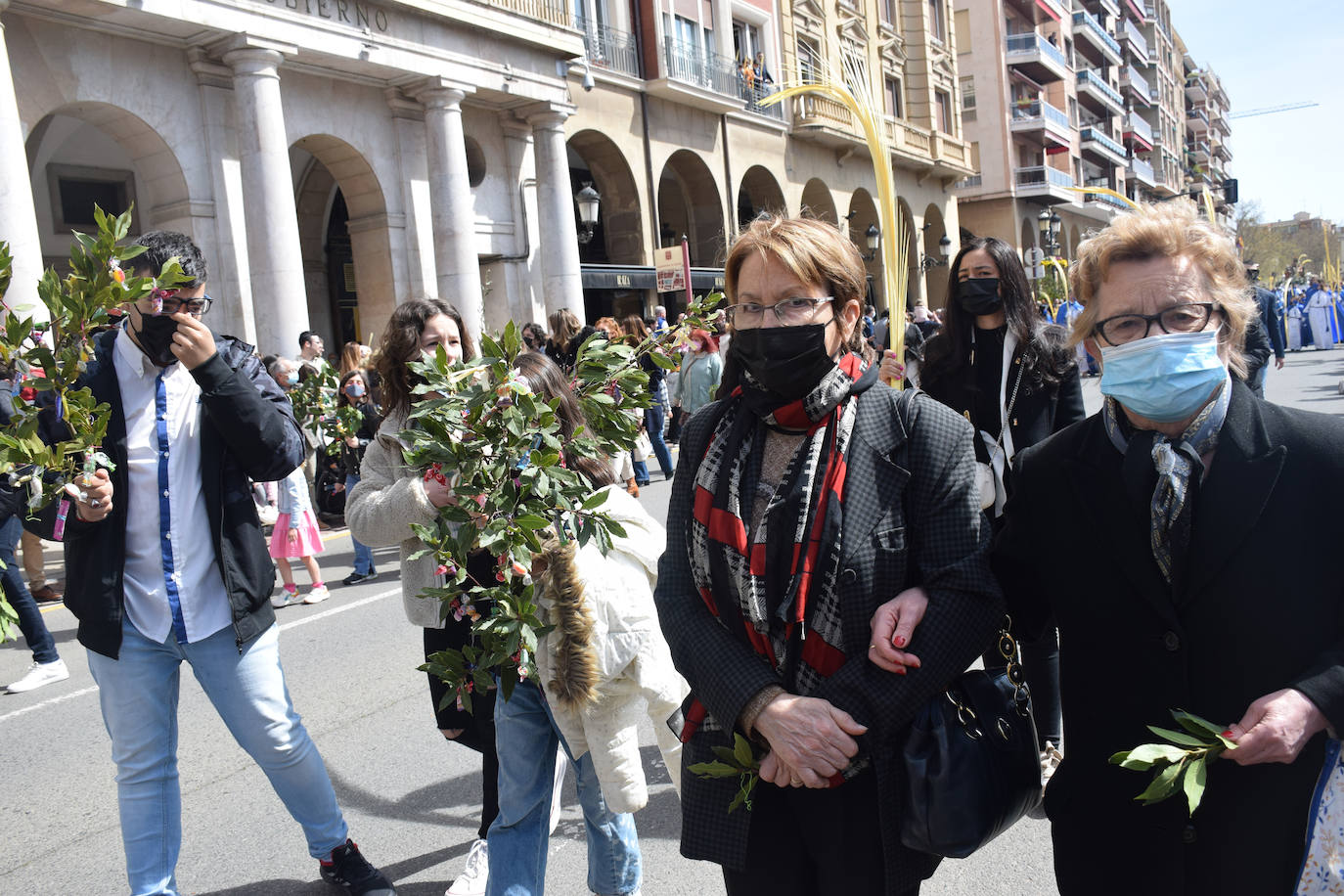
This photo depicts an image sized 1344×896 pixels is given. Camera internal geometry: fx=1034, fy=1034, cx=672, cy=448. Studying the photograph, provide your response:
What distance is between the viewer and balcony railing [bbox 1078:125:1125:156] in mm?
56281

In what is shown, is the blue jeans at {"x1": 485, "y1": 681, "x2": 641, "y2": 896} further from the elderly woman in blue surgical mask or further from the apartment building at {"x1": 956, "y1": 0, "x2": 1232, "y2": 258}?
the apartment building at {"x1": 956, "y1": 0, "x2": 1232, "y2": 258}

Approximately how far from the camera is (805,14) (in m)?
29.1

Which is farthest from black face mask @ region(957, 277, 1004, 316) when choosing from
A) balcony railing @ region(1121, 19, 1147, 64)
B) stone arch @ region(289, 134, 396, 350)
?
balcony railing @ region(1121, 19, 1147, 64)

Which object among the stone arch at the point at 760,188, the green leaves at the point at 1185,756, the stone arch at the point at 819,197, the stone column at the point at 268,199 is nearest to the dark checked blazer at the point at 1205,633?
the green leaves at the point at 1185,756

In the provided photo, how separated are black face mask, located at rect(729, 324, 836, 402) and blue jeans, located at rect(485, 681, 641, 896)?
53.0 inches

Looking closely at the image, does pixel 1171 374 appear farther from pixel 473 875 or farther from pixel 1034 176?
pixel 1034 176

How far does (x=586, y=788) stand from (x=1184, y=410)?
6.65ft

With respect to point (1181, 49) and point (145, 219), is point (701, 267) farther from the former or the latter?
point (1181, 49)

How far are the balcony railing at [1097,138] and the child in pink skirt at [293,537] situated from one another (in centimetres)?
5675

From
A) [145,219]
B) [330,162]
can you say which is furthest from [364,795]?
[330,162]

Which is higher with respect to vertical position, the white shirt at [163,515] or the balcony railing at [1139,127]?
the balcony railing at [1139,127]

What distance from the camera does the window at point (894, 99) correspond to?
35.2 meters

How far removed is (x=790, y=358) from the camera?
86.2 inches

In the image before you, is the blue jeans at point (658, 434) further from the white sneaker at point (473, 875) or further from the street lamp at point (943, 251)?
the street lamp at point (943, 251)
